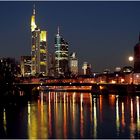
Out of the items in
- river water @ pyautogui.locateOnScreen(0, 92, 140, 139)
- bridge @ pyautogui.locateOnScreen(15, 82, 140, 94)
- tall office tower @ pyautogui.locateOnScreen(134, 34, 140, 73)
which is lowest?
river water @ pyautogui.locateOnScreen(0, 92, 140, 139)

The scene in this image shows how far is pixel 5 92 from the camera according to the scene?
62906 millimetres

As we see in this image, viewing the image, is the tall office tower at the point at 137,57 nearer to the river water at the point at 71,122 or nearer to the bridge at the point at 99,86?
the bridge at the point at 99,86

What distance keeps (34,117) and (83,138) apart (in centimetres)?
1261

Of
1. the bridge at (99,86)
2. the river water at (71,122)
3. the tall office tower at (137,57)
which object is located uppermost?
the tall office tower at (137,57)

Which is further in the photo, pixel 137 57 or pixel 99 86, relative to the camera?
pixel 137 57

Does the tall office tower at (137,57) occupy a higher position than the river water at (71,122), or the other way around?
the tall office tower at (137,57)

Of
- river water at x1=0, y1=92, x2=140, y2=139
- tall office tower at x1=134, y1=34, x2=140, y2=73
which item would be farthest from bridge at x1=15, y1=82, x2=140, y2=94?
river water at x1=0, y1=92, x2=140, y2=139

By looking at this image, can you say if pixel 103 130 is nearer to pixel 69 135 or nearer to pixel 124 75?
pixel 69 135

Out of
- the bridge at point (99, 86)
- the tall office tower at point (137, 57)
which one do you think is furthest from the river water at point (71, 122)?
the tall office tower at point (137, 57)

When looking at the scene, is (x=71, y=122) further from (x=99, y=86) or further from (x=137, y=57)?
(x=137, y=57)

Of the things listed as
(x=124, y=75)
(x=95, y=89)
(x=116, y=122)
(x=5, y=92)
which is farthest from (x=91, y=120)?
(x=124, y=75)

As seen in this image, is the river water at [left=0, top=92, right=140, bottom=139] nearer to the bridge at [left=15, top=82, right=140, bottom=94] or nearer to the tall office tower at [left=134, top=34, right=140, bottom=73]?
the bridge at [left=15, top=82, right=140, bottom=94]

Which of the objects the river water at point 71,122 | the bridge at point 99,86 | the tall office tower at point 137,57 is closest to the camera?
the river water at point 71,122

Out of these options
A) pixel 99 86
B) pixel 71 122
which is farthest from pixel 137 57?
pixel 71 122
